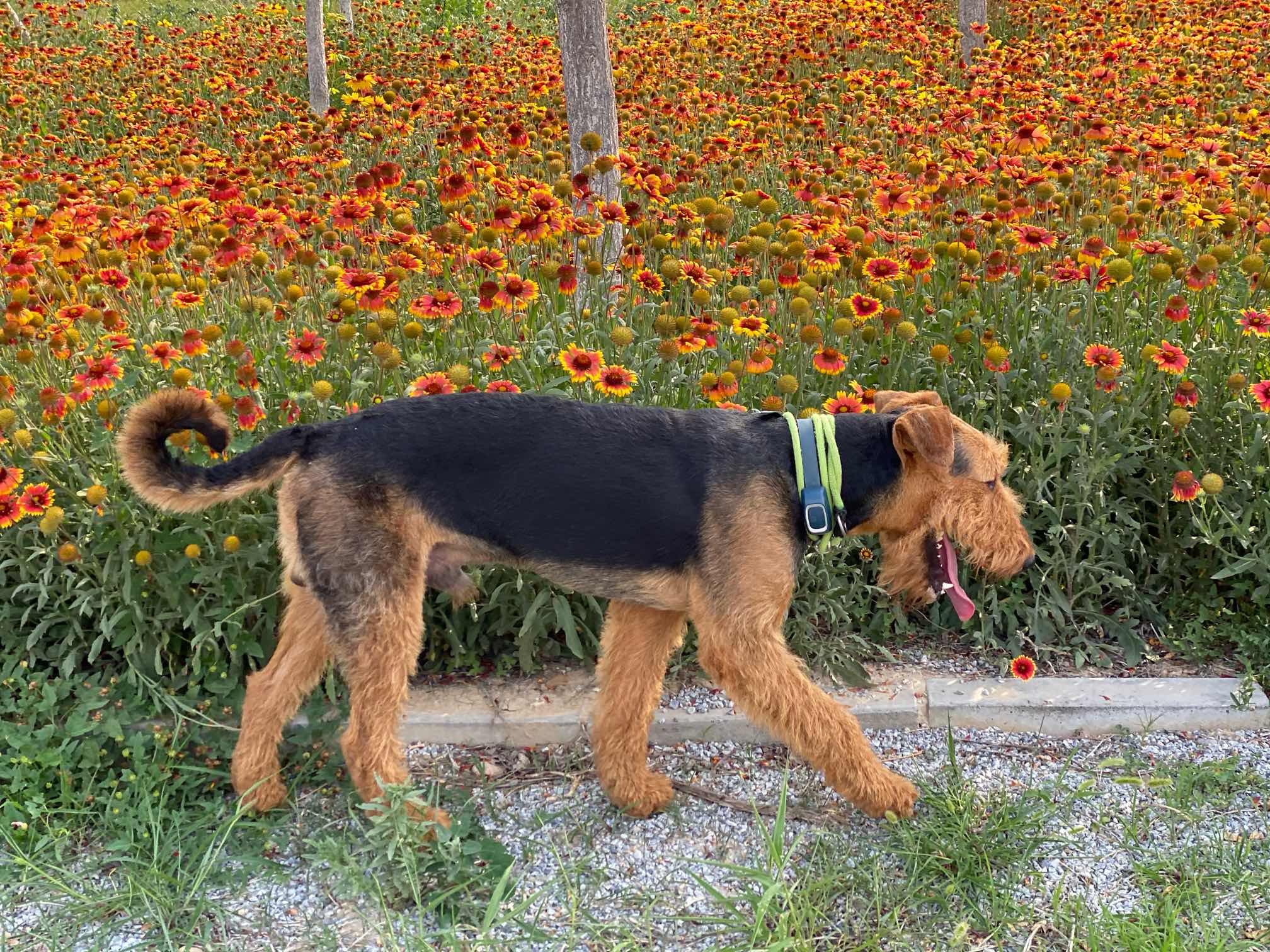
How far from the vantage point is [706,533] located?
285cm

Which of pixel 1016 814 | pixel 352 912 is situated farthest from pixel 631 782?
pixel 1016 814

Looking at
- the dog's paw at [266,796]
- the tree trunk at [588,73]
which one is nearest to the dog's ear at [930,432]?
the dog's paw at [266,796]

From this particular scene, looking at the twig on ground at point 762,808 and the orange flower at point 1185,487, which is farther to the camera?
the orange flower at point 1185,487

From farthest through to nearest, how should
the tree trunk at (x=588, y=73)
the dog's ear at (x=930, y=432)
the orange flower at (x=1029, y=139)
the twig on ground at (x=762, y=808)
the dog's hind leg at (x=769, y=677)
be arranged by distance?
1. the tree trunk at (x=588, y=73)
2. the orange flower at (x=1029, y=139)
3. the twig on ground at (x=762, y=808)
4. the dog's hind leg at (x=769, y=677)
5. the dog's ear at (x=930, y=432)

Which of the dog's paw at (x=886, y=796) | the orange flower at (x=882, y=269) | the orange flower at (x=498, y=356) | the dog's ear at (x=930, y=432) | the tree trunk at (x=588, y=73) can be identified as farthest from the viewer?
the tree trunk at (x=588, y=73)

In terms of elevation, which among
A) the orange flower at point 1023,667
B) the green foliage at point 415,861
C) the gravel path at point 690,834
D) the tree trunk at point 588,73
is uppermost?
the tree trunk at point 588,73

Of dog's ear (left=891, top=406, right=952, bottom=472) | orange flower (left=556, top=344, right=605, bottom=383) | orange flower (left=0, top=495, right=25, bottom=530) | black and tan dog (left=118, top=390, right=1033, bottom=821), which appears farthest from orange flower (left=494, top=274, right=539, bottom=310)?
orange flower (left=0, top=495, right=25, bottom=530)

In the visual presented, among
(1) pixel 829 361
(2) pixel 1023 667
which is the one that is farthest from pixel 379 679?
(2) pixel 1023 667

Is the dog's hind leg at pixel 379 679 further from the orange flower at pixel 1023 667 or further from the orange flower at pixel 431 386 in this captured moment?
the orange flower at pixel 1023 667

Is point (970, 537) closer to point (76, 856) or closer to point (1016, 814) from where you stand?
point (1016, 814)

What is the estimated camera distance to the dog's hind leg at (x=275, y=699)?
3.10m

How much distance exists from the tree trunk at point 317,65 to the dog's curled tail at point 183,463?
714 centimetres

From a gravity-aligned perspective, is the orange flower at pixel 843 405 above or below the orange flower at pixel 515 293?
below

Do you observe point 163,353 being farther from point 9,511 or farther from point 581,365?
point 581,365
